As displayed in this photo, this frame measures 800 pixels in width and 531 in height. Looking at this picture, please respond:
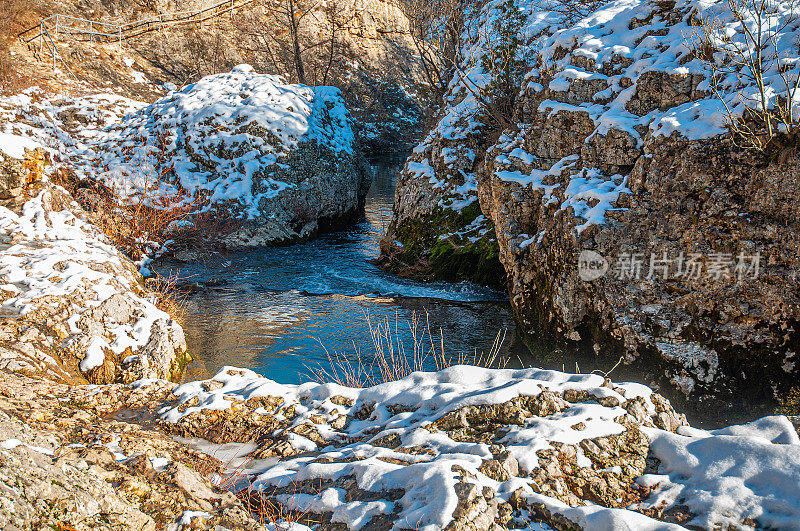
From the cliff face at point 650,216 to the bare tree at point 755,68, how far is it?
0.14m

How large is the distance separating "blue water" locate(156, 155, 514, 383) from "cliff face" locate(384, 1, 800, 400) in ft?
5.67

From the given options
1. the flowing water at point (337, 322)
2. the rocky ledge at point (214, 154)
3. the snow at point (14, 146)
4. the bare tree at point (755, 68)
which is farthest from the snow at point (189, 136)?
the bare tree at point (755, 68)

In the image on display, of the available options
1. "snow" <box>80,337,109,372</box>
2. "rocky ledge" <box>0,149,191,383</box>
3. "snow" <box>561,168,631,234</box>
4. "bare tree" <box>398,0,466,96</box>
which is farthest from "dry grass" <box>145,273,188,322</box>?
"bare tree" <box>398,0,466,96</box>

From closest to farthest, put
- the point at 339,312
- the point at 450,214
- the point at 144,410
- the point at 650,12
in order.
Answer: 1. the point at 144,410
2. the point at 650,12
3. the point at 339,312
4. the point at 450,214

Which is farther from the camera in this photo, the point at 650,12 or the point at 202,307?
the point at 202,307

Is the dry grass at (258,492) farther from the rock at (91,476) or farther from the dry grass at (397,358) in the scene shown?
the dry grass at (397,358)

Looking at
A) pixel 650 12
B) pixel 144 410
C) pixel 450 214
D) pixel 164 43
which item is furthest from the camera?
pixel 164 43

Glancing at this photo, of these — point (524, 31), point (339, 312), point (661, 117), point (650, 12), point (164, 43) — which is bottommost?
point (339, 312)

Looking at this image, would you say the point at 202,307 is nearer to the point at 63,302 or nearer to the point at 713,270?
the point at 63,302

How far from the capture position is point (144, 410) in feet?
14.5

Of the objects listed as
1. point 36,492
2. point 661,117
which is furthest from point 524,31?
point 36,492

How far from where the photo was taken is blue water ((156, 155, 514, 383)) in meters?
7.75

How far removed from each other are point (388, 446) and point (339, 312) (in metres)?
6.21

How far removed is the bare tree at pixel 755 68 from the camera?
215 inches
